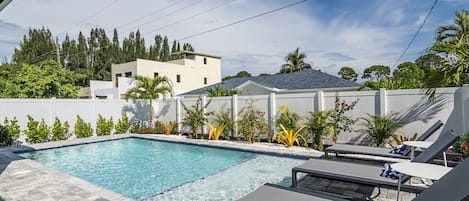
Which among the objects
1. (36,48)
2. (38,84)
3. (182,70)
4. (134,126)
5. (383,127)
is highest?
(36,48)

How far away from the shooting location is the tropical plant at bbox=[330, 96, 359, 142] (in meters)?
9.08

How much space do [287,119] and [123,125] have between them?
32.5 ft

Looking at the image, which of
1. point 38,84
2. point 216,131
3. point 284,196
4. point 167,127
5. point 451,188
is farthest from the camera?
point 38,84

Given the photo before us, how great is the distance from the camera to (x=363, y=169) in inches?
176

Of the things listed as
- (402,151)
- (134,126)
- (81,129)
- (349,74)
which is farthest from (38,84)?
(349,74)

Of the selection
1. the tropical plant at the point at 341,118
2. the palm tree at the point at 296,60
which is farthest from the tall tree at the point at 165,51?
the tropical plant at the point at 341,118

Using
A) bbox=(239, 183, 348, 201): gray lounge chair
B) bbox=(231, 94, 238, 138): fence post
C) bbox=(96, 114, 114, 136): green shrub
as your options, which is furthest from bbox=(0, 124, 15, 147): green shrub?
bbox=(239, 183, 348, 201): gray lounge chair

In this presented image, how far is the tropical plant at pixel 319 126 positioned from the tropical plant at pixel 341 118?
0.17m

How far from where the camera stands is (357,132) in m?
8.95

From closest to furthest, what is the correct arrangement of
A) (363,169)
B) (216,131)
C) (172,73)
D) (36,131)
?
(363,169), (36,131), (216,131), (172,73)

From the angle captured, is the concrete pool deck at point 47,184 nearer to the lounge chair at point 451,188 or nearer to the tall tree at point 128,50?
the lounge chair at point 451,188

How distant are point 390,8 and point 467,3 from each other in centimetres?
402

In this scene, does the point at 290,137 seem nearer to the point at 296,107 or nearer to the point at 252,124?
the point at 296,107

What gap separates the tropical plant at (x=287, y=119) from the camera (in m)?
10.0
